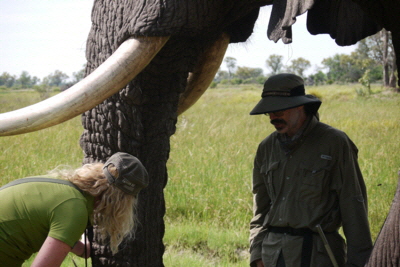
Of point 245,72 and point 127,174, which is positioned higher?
point 127,174

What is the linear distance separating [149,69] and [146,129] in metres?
0.33

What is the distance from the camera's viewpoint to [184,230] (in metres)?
4.89

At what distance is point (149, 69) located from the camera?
290 cm

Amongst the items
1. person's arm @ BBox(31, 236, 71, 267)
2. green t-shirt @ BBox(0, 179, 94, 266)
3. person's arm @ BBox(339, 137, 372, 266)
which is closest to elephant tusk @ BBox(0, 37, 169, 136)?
green t-shirt @ BBox(0, 179, 94, 266)

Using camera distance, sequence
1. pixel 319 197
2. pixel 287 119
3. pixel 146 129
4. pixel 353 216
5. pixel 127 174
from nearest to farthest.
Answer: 1. pixel 127 174
2. pixel 353 216
3. pixel 319 197
4. pixel 287 119
5. pixel 146 129

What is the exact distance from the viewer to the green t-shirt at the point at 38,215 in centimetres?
244

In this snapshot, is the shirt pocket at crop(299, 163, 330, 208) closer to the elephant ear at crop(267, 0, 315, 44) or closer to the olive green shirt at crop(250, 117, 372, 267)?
the olive green shirt at crop(250, 117, 372, 267)

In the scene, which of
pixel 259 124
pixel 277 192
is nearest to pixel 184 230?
pixel 277 192

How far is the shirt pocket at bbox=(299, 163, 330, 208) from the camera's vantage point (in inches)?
107

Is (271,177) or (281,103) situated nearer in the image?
(281,103)

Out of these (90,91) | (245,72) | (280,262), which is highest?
(90,91)

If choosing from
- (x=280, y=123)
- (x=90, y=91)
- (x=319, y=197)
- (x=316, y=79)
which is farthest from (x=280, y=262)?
(x=316, y=79)

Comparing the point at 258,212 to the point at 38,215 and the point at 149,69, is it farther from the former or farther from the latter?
the point at 38,215

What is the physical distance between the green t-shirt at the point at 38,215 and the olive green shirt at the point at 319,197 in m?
0.98
